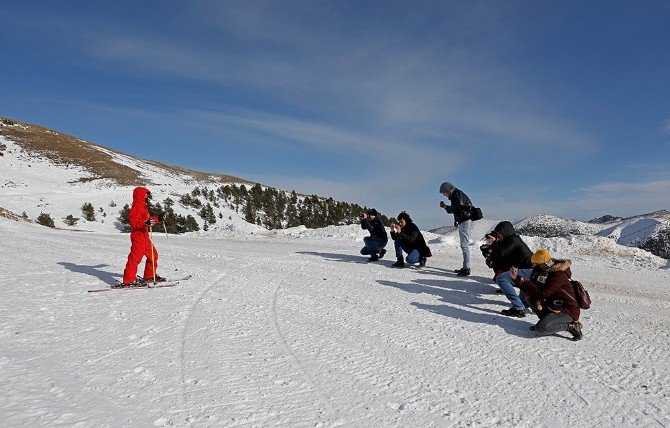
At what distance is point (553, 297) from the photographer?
484 cm

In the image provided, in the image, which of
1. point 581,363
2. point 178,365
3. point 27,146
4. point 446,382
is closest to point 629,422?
point 581,363

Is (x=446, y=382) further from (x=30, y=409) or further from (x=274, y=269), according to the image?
(x=274, y=269)

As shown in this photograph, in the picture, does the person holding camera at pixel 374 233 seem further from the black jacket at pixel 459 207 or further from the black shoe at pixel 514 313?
the black shoe at pixel 514 313

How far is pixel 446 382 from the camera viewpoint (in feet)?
11.9

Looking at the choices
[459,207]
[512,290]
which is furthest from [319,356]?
[459,207]

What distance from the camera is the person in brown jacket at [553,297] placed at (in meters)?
4.70

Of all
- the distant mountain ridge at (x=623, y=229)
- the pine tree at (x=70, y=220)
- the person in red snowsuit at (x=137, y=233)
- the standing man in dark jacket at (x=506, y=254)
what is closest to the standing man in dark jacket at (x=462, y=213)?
the standing man in dark jacket at (x=506, y=254)

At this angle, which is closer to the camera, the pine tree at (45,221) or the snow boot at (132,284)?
the snow boot at (132,284)

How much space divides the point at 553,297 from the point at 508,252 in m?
1.74

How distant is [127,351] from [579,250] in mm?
12485

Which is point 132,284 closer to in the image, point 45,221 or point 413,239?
point 413,239

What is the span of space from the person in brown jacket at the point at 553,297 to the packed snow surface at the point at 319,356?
0.18m

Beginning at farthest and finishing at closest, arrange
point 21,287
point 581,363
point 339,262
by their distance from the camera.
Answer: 1. point 339,262
2. point 21,287
3. point 581,363

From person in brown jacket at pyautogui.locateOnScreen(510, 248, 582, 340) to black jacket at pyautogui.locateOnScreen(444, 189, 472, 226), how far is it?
3432 mm
